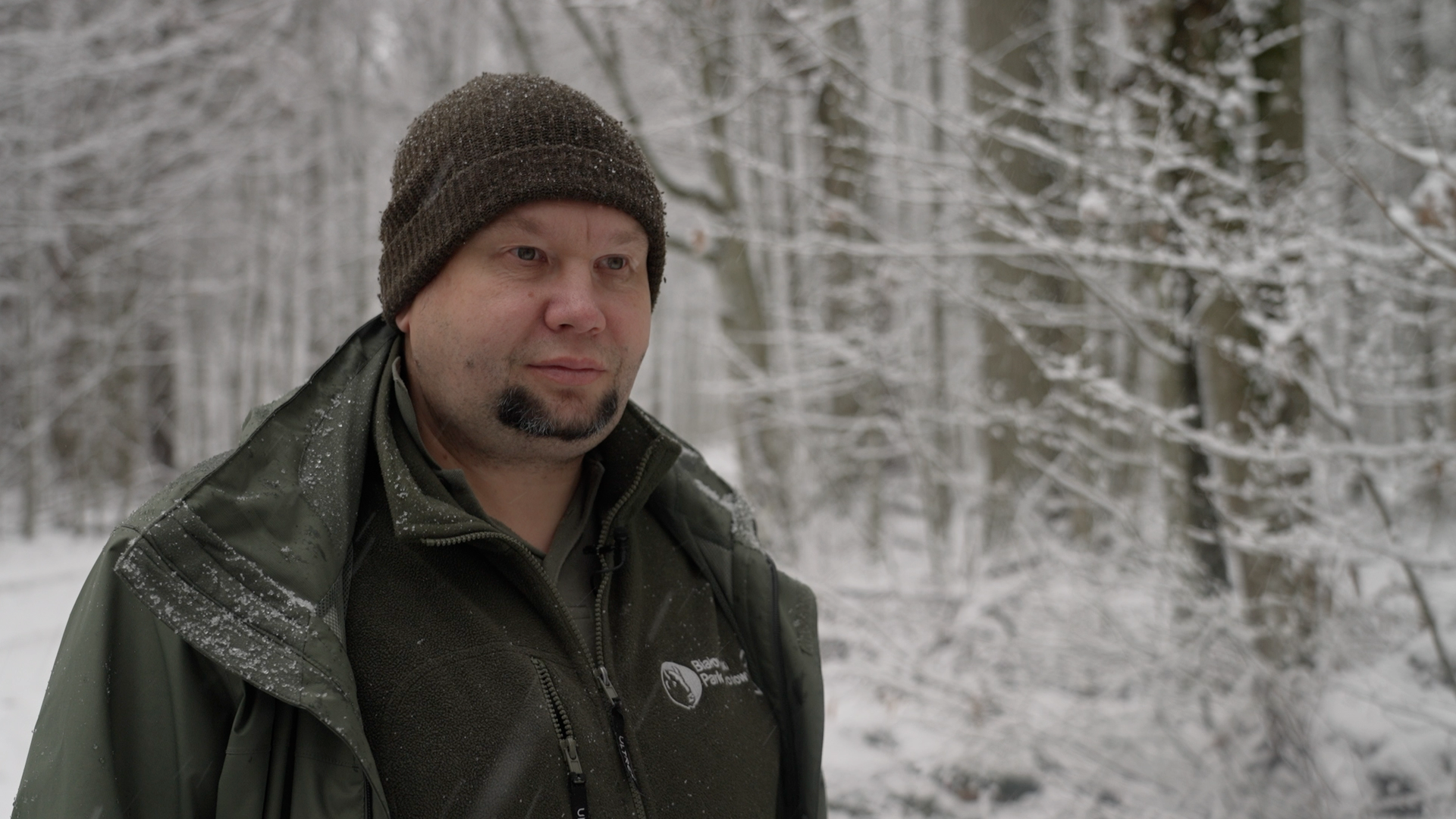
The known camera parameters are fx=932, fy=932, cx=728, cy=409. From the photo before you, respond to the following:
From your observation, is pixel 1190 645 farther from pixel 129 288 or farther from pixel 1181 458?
pixel 129 288

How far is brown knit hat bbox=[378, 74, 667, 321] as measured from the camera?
1.53m

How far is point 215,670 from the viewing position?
118cm

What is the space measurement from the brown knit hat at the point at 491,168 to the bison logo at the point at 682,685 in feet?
2.62

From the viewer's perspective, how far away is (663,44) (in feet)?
29.4

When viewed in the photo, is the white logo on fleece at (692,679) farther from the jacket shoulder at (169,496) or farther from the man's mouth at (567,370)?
the jacket shoulder at (169,496)

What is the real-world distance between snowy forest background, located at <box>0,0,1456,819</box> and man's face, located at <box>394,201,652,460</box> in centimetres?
181

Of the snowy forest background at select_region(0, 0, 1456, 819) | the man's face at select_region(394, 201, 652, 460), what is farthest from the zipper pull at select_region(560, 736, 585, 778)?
the snowy forest background at select_region(0, 0, 1456, 819)

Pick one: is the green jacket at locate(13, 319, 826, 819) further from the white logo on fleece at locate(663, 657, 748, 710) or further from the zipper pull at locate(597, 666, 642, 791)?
the white logo on fleece at locate(663, 657, 748, 710)

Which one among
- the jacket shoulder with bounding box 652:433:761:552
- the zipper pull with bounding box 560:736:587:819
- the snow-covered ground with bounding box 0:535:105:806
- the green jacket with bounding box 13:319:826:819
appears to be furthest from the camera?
the snow-covered ground with bounding box 0:535:105:806

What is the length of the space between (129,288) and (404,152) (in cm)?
1381

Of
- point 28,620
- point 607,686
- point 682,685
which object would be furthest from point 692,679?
point 28,620

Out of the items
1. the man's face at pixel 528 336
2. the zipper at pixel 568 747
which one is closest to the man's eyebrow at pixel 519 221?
the man's face at pixel 528 336

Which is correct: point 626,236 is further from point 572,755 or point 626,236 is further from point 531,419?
point 572,755

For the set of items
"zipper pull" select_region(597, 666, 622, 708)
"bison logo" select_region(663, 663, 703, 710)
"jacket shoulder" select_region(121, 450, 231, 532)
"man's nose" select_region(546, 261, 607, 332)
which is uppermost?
"man's nose" select_region(546, 261, 607, 332)
